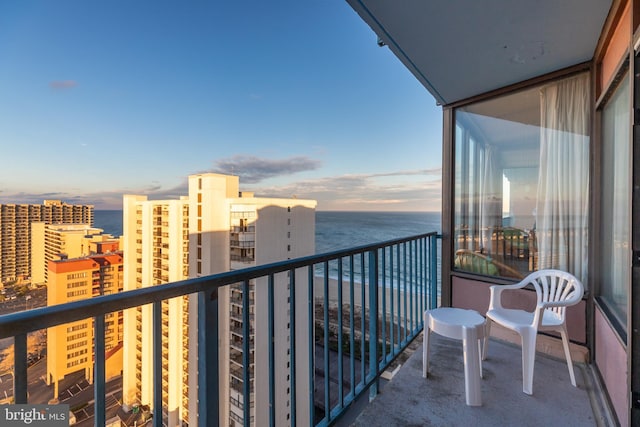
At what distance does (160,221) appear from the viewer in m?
11.3

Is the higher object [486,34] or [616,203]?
[486,34]

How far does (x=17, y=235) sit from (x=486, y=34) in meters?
11.5

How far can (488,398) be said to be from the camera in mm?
1949

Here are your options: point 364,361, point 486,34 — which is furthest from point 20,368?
point 486,34

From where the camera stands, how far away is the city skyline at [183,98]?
31.7 ft

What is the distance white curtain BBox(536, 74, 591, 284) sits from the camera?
2.54 meters

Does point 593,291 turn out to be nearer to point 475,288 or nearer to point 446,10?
point 475,288

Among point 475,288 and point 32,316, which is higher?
point 32,316

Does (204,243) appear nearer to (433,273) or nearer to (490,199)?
(433,273)

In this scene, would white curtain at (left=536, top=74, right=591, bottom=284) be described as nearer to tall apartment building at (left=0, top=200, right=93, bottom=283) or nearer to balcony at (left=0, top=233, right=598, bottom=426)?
balcony at (left=0, top=233, right=598, bottom=426)

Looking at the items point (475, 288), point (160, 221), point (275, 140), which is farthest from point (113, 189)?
point (475, 288)

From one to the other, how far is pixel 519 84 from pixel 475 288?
83.0 inches

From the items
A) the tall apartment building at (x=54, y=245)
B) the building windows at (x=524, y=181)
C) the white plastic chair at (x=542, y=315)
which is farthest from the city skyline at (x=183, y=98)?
the white plastic chair at (x=542, y=315)

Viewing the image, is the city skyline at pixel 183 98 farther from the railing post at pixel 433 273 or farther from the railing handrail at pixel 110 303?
the railing handrail at pixel 110 303
